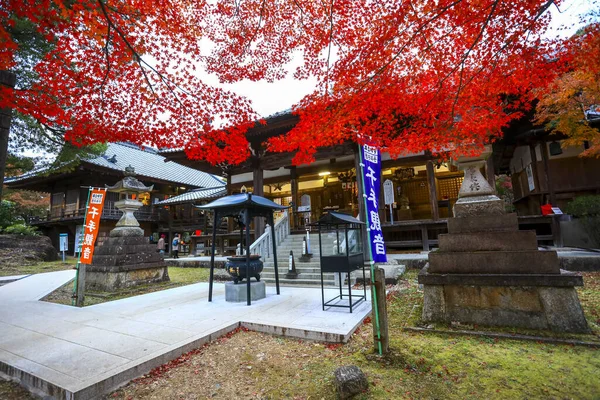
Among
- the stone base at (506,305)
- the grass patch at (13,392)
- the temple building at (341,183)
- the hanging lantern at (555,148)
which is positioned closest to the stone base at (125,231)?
the temple building at (341,183)

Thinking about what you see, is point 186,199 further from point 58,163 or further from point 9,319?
point 9,319

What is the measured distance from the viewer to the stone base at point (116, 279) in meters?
8.25

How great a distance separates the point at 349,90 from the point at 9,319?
9343mm

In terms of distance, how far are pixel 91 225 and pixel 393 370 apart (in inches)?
291

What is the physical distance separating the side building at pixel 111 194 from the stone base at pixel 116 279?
1418cm

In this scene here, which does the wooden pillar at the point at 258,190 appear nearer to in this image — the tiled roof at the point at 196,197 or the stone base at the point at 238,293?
the stone base at the point at 238,293

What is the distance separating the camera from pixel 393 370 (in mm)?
3041

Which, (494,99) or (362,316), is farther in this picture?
(494,99)

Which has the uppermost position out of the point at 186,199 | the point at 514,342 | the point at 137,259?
the point at 186,199

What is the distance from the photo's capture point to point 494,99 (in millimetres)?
8664

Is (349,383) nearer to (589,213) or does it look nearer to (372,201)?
(372,201)

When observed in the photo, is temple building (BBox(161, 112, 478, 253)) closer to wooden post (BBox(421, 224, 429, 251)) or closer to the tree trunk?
wooden post (BBox(421, 224, 429, 251))

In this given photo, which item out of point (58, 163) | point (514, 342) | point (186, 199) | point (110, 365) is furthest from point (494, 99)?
point (186, 199)

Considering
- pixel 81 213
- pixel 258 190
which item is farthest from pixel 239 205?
pixel 81 213
